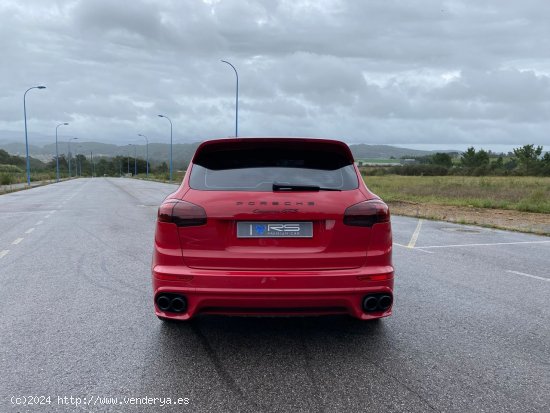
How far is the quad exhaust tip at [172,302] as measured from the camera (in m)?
3.57

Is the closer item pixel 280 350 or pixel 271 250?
pixel 271 250

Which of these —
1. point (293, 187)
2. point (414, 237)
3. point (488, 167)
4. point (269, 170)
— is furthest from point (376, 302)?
point (488, 167)

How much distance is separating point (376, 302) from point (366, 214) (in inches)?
26.7

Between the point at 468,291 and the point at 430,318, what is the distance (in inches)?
53.0

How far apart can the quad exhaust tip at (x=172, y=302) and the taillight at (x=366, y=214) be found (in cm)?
138

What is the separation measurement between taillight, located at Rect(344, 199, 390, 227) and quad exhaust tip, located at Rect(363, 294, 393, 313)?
1.81 ft

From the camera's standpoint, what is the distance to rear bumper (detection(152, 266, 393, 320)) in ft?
11.3

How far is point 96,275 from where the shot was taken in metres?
6.39

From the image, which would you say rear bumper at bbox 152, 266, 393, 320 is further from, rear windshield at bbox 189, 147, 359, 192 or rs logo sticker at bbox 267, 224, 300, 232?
rear windshield at bbox 189, 147, 359, 192

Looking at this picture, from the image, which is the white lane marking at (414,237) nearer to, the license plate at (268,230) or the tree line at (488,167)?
the license plate at (268,230)

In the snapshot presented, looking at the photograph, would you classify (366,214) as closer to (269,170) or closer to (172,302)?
(269,170)

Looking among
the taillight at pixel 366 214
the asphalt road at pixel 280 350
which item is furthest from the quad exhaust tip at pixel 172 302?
the taillight at pixel 366 214

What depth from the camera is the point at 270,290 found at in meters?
3.44

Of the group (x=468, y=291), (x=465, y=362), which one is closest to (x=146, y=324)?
(x=465, y=362)
